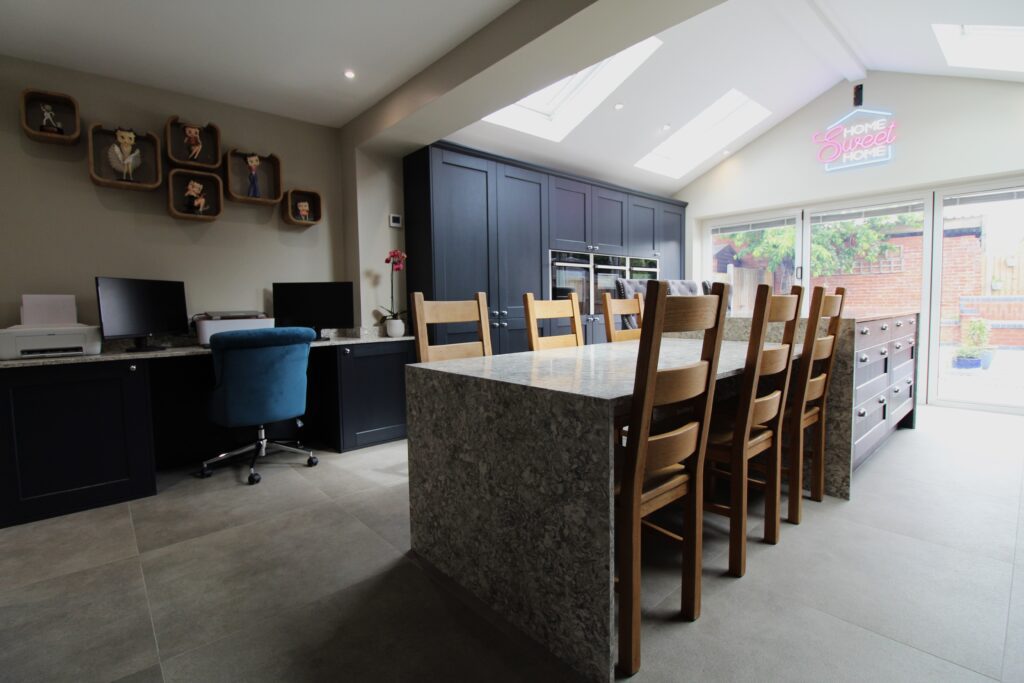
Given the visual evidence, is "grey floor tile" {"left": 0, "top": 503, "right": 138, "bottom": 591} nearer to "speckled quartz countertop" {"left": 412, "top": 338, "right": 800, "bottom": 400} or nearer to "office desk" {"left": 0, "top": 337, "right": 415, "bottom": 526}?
"office desk" {"left": 0, "top": 337, "right": 415, "bottom": 526}

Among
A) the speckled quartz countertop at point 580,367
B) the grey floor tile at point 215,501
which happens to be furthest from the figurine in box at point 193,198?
the speckled quartz countertop at point 580,367

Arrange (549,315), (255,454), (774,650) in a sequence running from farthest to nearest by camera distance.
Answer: (255,454)
(549,315)
(774,650)

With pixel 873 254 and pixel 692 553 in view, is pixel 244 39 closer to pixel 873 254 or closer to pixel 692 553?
pixel 692 553

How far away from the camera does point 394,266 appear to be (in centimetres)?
378

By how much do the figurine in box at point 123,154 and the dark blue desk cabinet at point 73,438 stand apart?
4.05 ft

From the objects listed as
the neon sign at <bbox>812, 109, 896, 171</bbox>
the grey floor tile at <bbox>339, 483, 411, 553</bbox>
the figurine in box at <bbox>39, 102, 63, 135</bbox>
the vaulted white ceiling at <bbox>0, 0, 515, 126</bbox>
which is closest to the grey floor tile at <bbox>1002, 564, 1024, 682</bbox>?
the grey floor tile at <bbox>339, 483, 411, 553</bbox>

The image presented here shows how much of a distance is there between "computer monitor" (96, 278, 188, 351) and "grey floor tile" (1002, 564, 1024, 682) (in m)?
3.88

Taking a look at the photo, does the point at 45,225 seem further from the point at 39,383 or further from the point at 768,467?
the point at 768,467

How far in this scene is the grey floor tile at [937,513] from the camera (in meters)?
1.94

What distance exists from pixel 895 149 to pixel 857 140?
343mm

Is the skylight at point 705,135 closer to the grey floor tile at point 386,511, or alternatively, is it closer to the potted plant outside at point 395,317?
the potted plant outside at point 395,317

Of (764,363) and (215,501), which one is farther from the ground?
(764,363)

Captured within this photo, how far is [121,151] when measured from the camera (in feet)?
9.50

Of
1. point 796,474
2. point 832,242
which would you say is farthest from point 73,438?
point 832,242
